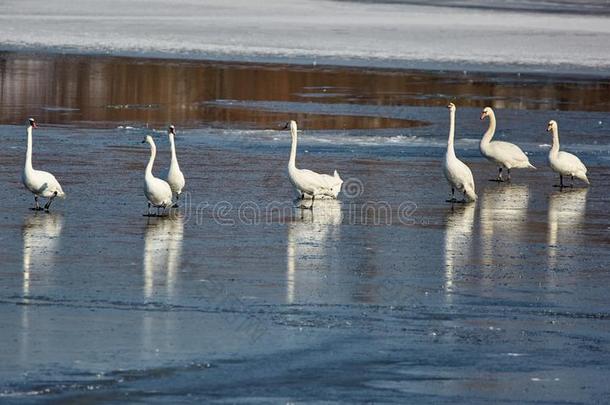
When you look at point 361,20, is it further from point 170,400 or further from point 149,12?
point 170,400

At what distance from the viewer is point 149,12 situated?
49125 mm

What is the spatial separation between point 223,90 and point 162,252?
650 inches

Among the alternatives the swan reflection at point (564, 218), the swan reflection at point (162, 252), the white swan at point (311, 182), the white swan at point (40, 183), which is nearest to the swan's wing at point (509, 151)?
the swan reflection at point (564, 218)

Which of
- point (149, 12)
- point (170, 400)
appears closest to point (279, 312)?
point (170, 400)

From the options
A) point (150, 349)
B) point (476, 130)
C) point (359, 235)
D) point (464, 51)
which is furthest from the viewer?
point (464, 51)

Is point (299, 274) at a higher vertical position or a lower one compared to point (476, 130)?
lower

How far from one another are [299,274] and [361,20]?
118 feet

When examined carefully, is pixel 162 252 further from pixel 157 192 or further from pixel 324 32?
pixel 324 32

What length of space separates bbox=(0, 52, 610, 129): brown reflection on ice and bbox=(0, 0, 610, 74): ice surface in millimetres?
2266

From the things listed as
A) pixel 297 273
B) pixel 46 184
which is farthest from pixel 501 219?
pixel 46 184

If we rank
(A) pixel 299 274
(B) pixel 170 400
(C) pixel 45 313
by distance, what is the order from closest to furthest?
(B) pixel 170 400 < (C) pixel 45 313 < (A) pixel 299 274

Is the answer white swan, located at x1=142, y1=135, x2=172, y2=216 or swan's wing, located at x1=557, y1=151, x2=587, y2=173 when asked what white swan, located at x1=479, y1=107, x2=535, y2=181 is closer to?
swan's wing, located at x1=557, y1=151, x2=587, y2=173

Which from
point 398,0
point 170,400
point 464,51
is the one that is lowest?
point 170,400

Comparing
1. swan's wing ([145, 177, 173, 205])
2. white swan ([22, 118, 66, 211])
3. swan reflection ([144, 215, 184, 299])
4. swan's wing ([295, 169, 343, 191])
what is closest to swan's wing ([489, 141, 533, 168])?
swan's wing ([295, 169, 343, 191])
